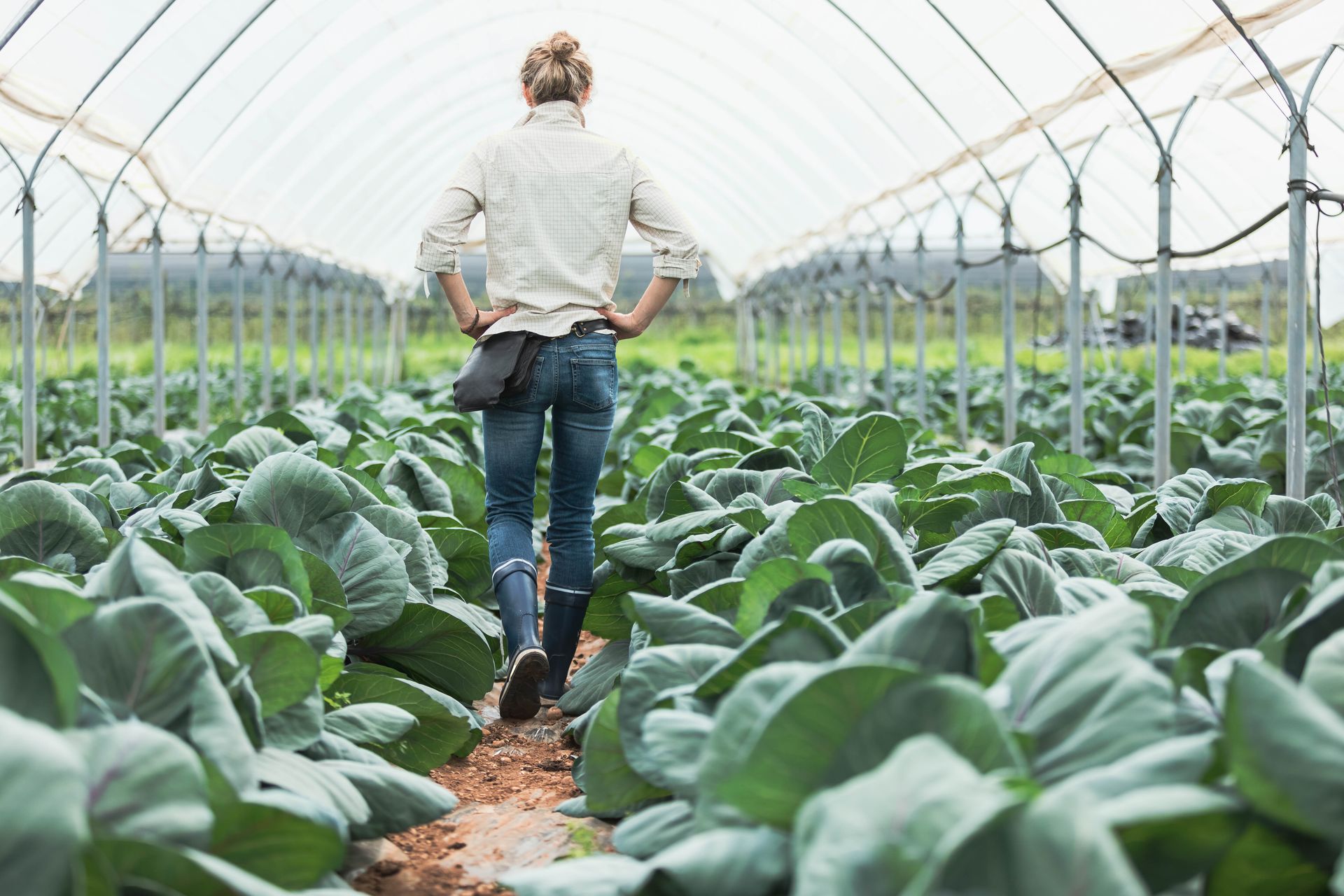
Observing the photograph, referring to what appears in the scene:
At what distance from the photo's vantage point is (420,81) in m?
15.0

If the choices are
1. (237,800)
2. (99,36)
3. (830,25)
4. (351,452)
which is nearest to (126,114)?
(99,36)

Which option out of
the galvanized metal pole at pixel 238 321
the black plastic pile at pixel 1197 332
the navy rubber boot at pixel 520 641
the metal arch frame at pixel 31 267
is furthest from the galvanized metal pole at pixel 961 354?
the black plastic pile at pixel 1197 332

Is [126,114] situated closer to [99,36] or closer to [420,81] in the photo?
[99,36]

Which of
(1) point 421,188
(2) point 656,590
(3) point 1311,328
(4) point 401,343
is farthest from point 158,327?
(4) point 401,343

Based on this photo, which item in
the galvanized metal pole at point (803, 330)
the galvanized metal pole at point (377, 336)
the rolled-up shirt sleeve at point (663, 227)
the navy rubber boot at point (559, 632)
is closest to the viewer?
the rolled-up shirt sleeve at point (663, 227)

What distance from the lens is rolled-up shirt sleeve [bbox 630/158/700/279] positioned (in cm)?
404

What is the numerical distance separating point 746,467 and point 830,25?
7.45 meters

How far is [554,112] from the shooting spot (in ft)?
13.2

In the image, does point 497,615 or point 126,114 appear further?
point 126,114

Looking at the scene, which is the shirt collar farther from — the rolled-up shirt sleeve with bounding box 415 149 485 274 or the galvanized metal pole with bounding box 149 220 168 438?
the galvanized metal pole with bounding box 149 220 168 438

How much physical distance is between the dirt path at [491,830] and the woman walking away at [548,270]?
245 millimetres

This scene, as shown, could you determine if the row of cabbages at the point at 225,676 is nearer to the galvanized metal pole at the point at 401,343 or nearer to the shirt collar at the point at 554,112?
the shirt collar at the point at 554,112

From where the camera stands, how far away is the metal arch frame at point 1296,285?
15.9 feet

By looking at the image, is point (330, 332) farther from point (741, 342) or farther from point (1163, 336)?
point (1163, 336)
